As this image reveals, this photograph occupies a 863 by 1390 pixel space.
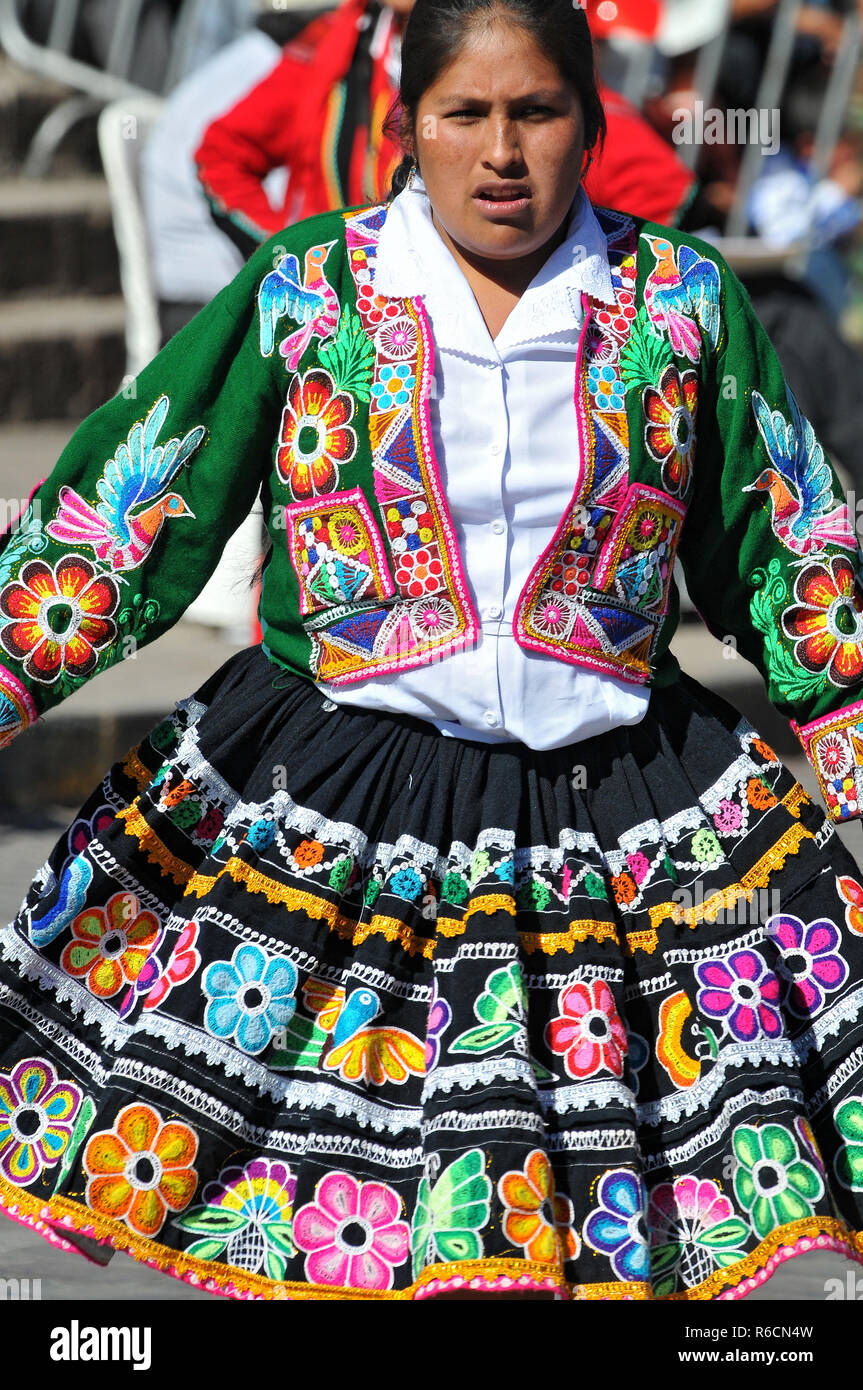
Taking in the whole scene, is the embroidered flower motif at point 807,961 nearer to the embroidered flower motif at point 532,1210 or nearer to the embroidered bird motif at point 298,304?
the embroidered flower motif at point 532,1210

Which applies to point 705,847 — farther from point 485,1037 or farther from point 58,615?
point 58,615

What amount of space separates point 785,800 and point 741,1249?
0.56 m

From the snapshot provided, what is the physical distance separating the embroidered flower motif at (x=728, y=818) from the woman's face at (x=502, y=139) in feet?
2.39

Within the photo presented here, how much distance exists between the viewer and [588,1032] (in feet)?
8.30


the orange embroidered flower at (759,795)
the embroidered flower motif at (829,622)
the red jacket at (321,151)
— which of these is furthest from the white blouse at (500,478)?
the red jacket at (321,151)

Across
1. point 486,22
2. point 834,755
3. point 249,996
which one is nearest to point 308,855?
point 249,996

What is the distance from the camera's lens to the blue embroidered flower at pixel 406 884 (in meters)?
2.58

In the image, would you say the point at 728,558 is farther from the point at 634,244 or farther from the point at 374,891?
the point at 374,891

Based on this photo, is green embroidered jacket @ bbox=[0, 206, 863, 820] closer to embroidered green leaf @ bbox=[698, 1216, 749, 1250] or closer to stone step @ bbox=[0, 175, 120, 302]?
embroidered green leaf @ bbox=[698, 1216, 749, 1250]

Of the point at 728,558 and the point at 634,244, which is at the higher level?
the point at 634,244

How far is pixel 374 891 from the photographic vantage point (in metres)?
2.60

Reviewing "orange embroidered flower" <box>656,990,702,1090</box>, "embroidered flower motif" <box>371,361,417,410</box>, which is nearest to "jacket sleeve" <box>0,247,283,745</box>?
"embroidered flower motif" <box>371,361,417,410</box>

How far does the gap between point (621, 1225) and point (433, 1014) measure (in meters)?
0.32
